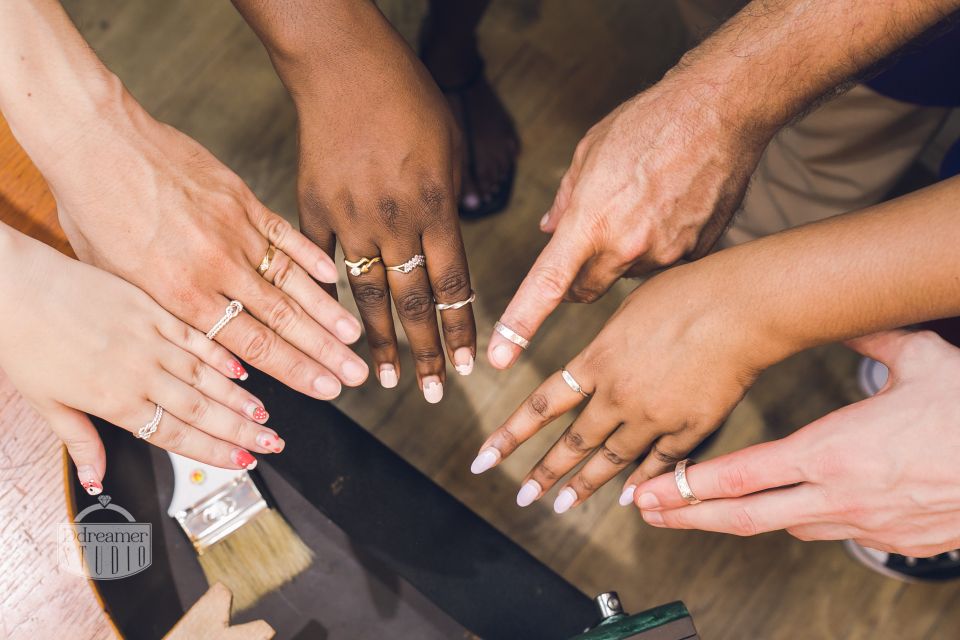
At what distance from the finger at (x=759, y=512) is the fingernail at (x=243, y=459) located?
1.80 feet

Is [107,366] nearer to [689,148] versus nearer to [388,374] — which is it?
[388,374]

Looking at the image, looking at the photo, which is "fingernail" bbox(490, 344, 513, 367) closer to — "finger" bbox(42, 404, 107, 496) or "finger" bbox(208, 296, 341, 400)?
"finger" bbox(208, 296, 341, 400)

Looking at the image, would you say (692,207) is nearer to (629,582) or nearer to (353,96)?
(353,96)

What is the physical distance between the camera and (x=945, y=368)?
81 cm

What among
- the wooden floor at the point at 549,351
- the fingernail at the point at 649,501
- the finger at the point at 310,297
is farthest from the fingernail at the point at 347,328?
the wooden floor at the point at 549,351

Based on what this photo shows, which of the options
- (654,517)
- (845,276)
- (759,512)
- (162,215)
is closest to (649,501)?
(654,517)

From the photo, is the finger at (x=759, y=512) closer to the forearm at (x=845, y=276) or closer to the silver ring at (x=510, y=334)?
the forearm at (x=845, y=276)

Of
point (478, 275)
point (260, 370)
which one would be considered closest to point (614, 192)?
point (260, 370)

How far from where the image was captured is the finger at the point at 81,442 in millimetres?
798

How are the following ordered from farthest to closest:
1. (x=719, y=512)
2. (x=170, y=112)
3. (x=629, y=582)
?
(x=170, y=112), (x=629, y=582), (x=719, y=512)

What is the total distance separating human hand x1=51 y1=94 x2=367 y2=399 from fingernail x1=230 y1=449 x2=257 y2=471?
11 cm

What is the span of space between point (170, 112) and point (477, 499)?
44.8 inches

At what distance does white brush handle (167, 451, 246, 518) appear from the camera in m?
0.85

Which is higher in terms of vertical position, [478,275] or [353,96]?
[353,96]
